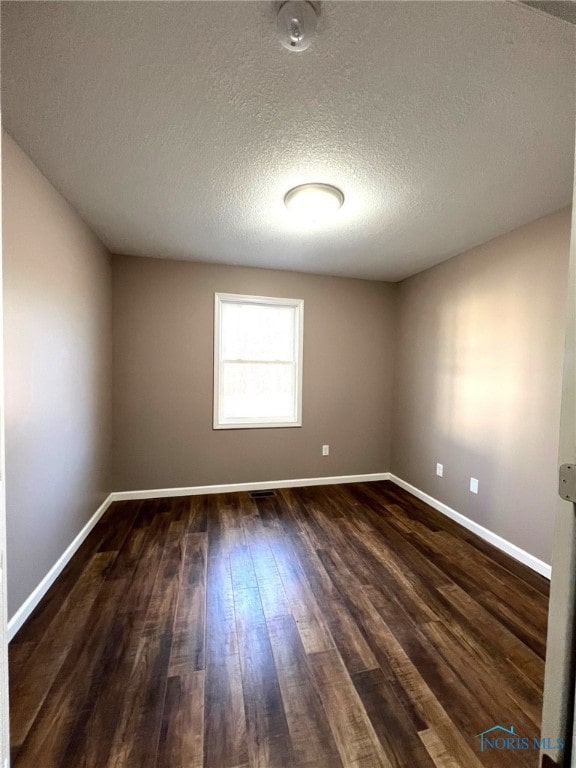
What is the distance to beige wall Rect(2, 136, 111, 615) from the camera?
1.50 metres

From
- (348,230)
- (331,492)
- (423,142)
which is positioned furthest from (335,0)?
(331,492)

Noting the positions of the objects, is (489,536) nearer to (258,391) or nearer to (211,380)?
(258,391)

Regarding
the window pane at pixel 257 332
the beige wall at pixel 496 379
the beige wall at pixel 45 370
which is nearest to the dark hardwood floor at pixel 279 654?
the beige wall at pixel 45 370

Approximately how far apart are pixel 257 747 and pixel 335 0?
2484mm

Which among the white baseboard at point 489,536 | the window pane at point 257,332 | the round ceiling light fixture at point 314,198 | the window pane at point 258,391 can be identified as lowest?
the white baseboard at point 489,536

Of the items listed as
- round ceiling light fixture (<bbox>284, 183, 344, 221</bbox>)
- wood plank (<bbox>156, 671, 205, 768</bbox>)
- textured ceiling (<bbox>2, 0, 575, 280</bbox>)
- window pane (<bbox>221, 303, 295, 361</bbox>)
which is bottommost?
wood plank (<bbox>156, 671, 205, 768</bbox>)

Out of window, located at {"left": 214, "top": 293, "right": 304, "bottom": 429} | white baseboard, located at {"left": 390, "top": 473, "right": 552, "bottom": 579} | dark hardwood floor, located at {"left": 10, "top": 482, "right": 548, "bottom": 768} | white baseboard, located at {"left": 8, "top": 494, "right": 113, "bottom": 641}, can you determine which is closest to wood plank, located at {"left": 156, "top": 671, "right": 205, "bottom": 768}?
dark hardwood floor, located at {"left": 10, "top": 482, "right": 548, "bottom": 768}

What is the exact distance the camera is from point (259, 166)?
1639 millimetres

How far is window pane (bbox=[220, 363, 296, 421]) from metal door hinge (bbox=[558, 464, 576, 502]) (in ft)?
9.57

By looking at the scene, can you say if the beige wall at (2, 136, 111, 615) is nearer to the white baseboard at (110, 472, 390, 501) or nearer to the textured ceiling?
the textured ceiling

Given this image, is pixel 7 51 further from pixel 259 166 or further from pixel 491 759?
pixel 491 759

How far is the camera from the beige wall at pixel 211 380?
10.1 feet

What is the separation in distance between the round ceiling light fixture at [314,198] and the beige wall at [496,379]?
1494 mm

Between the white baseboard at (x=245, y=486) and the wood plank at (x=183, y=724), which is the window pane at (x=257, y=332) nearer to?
the white baseboard at (x=245, y=486)
